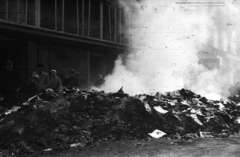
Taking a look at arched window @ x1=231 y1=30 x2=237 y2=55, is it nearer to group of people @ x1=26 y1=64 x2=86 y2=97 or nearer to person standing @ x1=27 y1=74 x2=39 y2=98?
group of people @ x1=26 y1=64 x2=86 y2=97

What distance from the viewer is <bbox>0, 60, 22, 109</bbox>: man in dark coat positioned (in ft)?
27.3

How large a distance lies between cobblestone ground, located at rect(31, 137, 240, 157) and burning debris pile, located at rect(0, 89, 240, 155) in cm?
44

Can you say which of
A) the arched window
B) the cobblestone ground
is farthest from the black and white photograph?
the arched window

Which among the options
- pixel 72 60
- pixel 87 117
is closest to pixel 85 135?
pixel 87 117

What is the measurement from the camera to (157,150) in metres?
6.01

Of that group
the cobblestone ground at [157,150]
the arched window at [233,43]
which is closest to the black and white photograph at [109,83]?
the cobblestone ground at [157,150]

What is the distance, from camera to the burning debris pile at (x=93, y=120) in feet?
21.5

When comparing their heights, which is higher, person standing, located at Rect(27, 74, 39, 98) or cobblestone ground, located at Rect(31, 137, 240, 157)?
person standing, located at Rect(27, 74, 39, 98)

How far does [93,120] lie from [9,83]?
2.73 m

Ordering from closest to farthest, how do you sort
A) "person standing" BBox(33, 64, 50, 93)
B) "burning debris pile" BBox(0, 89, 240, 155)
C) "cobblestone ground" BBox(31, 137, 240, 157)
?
"cobblestone ground" BBox(31, 137, 240, 157) < "burning debris pile" BBox(0, 89, 240, 155) < "person standing" BBox(33, 64, 50, 93)

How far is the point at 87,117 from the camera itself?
756cm

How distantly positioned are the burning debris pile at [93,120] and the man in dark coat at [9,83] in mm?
775

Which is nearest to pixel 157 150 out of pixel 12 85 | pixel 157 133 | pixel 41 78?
pixel 157 133

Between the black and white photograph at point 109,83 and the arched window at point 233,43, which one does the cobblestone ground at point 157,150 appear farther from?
the arched window at point 233,43
